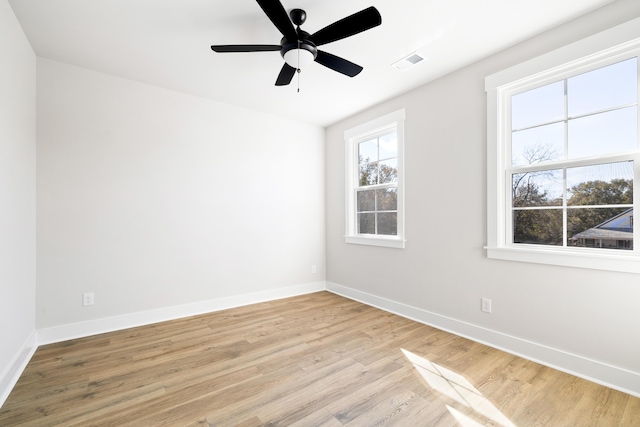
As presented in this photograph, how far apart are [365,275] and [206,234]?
2.15 metres

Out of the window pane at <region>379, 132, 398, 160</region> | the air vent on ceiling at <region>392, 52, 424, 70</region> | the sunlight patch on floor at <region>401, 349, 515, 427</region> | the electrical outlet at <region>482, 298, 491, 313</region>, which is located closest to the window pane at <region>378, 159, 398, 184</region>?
the window pane at <region>379, 132, 398, 160</region>

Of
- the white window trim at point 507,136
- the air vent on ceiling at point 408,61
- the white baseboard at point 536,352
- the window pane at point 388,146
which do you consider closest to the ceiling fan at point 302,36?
the air vent on ceiling at point 408,61

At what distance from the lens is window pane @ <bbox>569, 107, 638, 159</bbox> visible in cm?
197

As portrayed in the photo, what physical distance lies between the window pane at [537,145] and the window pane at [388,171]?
1.32m

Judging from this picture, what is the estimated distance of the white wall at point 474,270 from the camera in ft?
6.52

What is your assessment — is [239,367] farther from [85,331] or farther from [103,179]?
[103,179]

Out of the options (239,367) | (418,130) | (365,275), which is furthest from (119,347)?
(418,130)

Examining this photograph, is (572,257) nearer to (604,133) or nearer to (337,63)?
(604,133)

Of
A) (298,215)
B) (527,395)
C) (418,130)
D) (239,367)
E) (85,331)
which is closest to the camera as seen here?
(527,395)

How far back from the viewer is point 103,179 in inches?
116

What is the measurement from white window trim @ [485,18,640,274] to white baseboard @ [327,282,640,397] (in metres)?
0.69

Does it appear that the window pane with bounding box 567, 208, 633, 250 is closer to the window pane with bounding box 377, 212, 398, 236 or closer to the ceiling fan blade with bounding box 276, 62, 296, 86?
the window pane with bounding box 377, 212, 398, 236

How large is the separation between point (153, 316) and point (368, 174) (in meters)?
3.19

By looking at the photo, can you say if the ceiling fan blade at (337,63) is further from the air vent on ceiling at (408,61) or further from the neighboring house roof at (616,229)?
the neighboring house roof at (616,229)
